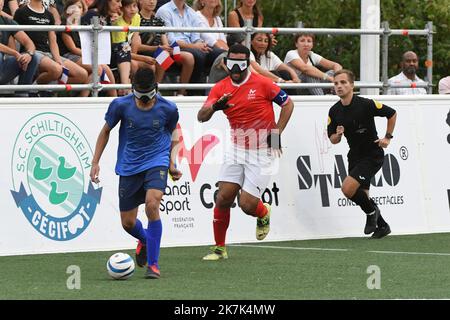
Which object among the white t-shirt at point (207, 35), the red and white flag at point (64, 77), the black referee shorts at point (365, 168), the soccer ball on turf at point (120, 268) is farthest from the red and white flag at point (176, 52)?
the soccer ball on turf at point (120, 268)

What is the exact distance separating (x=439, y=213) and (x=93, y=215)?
17.5ft

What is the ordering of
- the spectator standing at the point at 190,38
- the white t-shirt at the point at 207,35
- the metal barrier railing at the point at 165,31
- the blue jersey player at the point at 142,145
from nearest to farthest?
the blue jersey player at the point at 142,145
the metal barrier railing at the point at 165,31
the spectator standing at the point at 190,38
the white t-shirt at the point at 207,35

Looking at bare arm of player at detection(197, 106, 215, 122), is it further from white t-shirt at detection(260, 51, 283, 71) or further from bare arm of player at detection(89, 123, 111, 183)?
white t-shirt at detection(260, 51, 283, 71)

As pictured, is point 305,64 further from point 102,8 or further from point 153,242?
point 153,242

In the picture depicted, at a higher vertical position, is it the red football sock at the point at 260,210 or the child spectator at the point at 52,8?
the child spectator at the point at 52,8

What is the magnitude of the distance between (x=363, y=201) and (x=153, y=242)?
4867mm

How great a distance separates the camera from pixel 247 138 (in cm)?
1548

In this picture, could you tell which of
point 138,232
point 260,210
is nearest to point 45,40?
point 260,210

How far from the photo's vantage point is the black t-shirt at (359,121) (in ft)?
57.3

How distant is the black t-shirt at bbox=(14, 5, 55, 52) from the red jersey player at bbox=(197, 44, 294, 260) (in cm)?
264

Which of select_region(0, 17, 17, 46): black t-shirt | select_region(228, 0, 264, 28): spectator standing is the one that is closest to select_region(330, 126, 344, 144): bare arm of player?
select_region(228, 0, 264, 28): spectator standing

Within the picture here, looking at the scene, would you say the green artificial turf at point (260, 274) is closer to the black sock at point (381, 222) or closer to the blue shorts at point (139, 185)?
the black sock at point (381, 222)

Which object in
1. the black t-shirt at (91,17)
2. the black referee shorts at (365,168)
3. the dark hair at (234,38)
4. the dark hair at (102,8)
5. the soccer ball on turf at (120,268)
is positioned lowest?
the soccer ball on turf at (120,268)

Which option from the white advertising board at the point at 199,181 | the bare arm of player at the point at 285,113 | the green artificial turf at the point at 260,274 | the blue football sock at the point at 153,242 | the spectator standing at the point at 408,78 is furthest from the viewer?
the spectator standing at the point at 408,78
